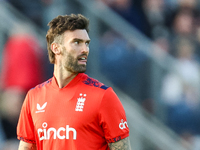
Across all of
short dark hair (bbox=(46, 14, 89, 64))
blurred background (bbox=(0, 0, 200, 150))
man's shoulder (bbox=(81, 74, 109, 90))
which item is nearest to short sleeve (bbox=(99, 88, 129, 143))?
man's shoulder (bbox=(81, 74, 109, 90))

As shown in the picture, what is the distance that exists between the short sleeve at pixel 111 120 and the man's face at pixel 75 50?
37 centimetres

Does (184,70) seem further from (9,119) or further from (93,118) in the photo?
(93,118)

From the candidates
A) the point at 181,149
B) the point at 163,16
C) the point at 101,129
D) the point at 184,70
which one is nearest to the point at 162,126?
the point at 181,149

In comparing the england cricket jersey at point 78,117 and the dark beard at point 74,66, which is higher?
the dark beard at point 74,66

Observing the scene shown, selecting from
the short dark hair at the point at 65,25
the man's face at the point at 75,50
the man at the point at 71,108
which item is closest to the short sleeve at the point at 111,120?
the man at the point at 71,108

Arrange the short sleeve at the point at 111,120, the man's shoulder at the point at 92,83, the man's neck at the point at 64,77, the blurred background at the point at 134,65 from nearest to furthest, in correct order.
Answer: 1. the short sleeve at the point at 111,120
2. the man's shoulder at the point at 92,83
3. the man's neck at the point at 64,77
4. the blurred background at the point at 134,65

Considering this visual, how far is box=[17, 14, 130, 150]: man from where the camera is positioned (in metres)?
2.95

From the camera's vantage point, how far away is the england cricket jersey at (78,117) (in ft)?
9.65

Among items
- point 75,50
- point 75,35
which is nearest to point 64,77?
point 75,50

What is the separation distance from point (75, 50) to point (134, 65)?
3.19m

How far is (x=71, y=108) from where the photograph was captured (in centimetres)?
303

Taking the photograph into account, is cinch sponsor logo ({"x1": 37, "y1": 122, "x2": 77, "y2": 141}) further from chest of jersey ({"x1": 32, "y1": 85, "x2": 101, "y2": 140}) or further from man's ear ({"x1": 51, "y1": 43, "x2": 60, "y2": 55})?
man's ear ({"x1": 51, "y1": 43, "x2": 60, "y2": 55})

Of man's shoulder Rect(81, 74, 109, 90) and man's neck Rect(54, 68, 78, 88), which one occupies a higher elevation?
man's neck Rect(54, 68, 78, 88)

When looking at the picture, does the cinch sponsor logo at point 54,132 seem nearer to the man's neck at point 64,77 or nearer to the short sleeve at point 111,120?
the short sleeve at point 111,120
